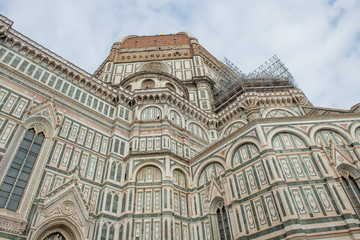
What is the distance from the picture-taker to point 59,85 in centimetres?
1873

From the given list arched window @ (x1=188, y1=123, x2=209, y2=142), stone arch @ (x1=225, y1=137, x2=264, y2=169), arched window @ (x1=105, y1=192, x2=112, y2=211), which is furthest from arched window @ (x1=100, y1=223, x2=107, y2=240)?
arched window @ (x1=188, y1=123, x2=209, y2=142)

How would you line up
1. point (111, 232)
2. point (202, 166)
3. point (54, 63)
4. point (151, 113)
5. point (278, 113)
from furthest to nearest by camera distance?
point (278, 113), point (151, 113), point (54, 63), point (202, 166), point (111, 232)

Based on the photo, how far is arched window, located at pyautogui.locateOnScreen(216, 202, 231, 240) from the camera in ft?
48.2

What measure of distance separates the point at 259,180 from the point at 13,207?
13136 millimetres

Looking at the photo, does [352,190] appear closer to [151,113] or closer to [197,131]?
[197,131]

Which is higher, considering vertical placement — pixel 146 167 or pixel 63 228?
pixel 146 167

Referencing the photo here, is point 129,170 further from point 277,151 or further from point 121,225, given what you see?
point 277,151

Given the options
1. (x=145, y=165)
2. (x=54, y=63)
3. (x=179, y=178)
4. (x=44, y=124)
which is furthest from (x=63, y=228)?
(x=54, y=63)

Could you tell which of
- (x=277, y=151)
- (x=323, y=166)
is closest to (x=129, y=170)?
(x=277, y=151)

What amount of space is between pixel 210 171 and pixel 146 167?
15.3ft

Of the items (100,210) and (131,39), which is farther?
(131,39)

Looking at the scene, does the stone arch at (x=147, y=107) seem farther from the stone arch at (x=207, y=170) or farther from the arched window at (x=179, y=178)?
the stone arch at (x=207, y=170)

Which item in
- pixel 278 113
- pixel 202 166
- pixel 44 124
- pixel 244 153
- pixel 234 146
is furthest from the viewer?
pixel 278 113

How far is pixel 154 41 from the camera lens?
1513 inches
